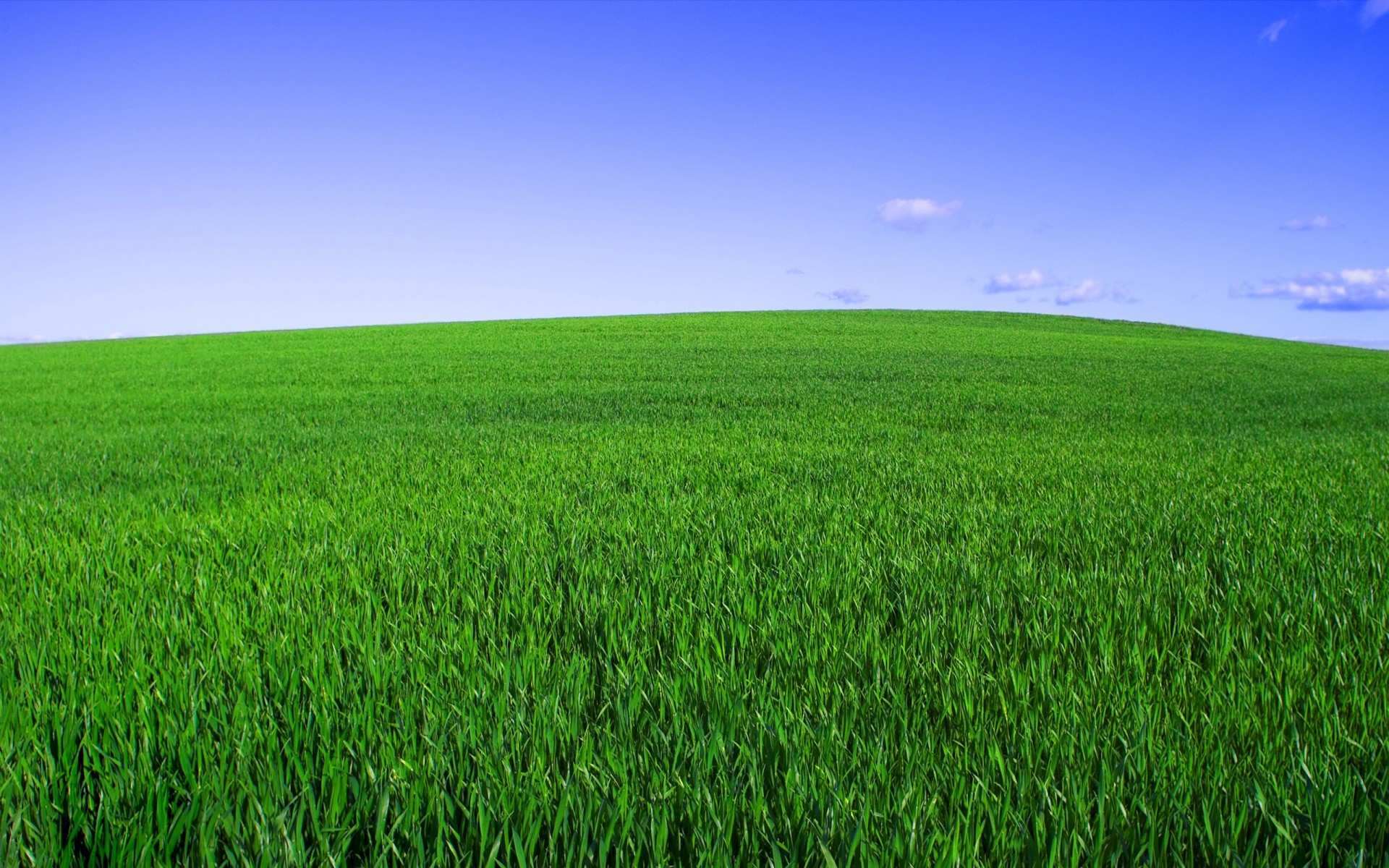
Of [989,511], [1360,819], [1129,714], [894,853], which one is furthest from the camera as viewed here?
[989,511]

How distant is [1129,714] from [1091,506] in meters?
2.87

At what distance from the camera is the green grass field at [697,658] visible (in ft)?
5.18

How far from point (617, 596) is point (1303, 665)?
7.66 ft

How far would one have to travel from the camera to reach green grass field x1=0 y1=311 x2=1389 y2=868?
158 cm

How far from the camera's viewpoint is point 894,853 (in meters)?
1.47

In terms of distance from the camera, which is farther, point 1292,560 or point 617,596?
point 1292,560

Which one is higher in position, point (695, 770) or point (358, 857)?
point (695, 770)

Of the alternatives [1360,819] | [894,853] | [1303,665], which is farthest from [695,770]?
[1303,665]

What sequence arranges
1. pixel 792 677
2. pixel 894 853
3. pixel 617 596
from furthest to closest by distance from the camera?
1. pixel 617 596
2. pixel 792 677
3. pixel 894 853

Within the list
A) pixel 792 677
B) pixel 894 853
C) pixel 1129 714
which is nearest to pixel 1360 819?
pixel 1129 714

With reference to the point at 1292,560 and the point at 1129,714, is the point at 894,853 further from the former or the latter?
the point at 1292,560

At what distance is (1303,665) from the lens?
2.39 meters

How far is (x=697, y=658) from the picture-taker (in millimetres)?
2404

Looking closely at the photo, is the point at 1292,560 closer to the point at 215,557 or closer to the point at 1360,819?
the point at 1360,819
